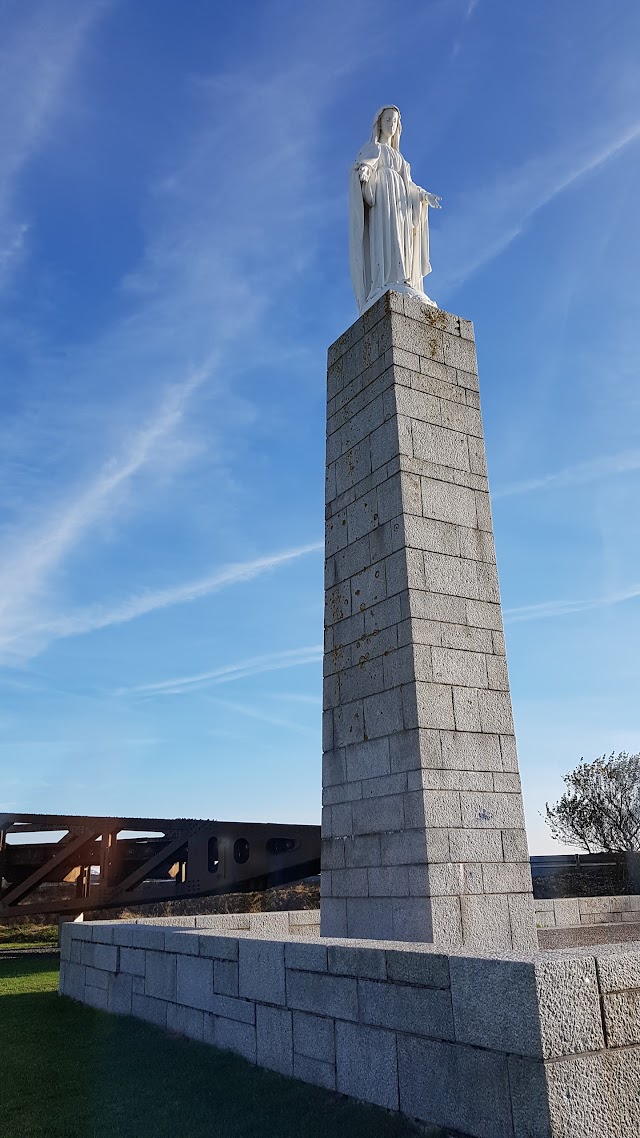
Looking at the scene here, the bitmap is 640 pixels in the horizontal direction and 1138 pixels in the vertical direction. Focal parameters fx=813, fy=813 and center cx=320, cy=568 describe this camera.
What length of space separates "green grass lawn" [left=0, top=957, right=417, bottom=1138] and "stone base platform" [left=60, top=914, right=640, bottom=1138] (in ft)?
0.50

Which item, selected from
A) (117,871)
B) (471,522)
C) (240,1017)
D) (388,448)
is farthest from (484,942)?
(117,871)

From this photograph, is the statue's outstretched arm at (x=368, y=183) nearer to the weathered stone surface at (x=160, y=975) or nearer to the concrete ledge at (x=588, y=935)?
the concrete ledge at (x=588, y=935)

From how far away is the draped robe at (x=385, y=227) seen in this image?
10258 mm

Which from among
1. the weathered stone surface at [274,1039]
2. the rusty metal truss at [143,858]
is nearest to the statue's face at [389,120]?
the weathered stone surface at [274,1039]

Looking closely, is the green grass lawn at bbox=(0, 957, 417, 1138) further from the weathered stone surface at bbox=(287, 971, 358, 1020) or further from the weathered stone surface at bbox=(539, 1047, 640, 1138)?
the weathered stone surface at bbox=(539, 1047, 640, 1138)

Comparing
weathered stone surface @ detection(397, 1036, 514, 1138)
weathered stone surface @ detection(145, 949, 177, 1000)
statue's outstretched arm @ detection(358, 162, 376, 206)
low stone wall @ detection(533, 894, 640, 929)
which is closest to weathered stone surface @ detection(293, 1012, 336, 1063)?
weathered stone surface @ detection(397, 1036, 514, 1138)

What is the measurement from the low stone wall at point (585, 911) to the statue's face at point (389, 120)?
1085cm

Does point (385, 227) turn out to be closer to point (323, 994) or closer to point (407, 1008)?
point (323, 994)

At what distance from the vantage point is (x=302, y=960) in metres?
5.66

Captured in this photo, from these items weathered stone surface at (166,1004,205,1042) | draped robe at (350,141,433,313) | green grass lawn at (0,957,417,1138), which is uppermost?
draped robe at (350,141,433,313)

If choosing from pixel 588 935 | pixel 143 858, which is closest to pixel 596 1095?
pixel 588 935

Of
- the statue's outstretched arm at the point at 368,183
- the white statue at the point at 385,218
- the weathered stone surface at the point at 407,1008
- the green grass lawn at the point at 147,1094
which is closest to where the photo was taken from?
the weathered stone surface at the point at 407,1008

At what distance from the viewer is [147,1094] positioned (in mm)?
6020

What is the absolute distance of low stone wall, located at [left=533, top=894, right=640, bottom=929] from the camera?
1144 cm
